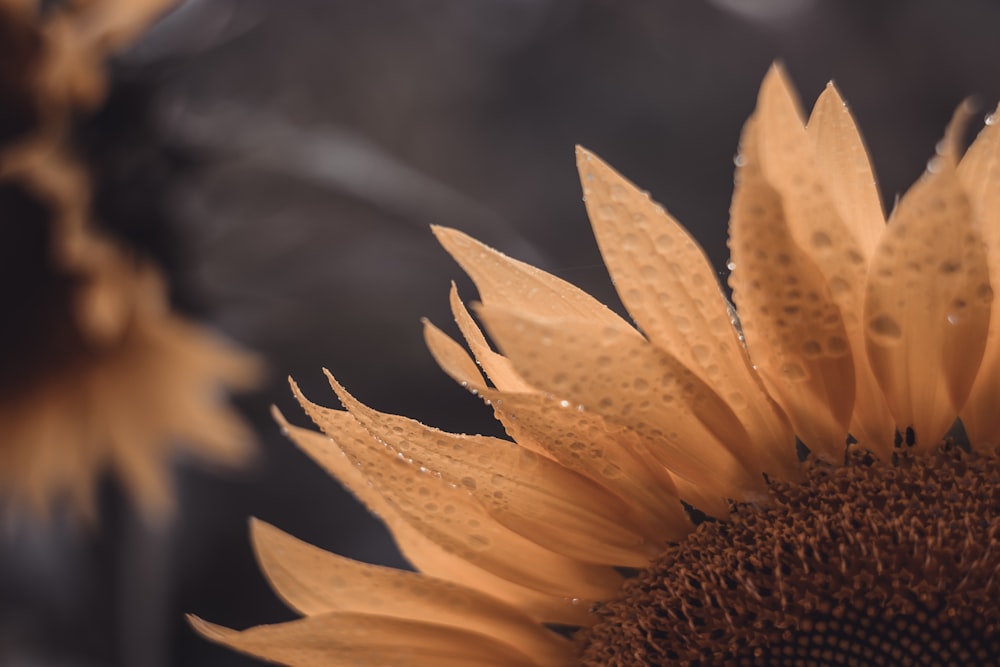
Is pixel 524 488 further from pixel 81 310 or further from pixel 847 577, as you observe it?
pixel 81 310

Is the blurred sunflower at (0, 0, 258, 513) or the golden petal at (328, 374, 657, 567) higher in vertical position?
the blurred sunflower at (0, 0, 258, 513)

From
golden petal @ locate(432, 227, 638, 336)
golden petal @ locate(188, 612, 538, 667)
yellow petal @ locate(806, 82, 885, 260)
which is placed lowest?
golden petal @ locate(188, 612, 538, 667)

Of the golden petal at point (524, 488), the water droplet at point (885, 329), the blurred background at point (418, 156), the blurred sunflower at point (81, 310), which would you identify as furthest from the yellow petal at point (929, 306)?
the blurred background at point (418, 156)

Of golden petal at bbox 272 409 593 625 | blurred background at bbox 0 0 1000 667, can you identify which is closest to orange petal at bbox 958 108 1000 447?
golden petal at bbox 272 409 593 625

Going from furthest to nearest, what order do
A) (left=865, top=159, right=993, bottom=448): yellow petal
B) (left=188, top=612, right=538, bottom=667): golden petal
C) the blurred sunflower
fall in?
the blurred sunflower → (left=188, top=612, right=538, bottom=667): golden petal → (left=865, top=159, right=993, bottom=448): yellow petal

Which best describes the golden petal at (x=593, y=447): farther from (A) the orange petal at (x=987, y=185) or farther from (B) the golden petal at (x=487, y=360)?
(A) the orange petal at (x=987, y=185)

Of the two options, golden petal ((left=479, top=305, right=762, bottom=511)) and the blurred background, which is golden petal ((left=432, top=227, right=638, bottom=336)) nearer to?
golden petal ((left=479, top=305, right=762, bottom=511))

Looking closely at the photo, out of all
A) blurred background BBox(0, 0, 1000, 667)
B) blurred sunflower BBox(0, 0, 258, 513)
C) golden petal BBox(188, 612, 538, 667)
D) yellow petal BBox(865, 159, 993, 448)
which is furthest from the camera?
blurred background BBox(0, 0, 1000, 667)
